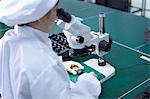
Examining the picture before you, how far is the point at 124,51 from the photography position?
189 centimetres

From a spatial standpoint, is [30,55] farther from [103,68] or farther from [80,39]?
[103,68]

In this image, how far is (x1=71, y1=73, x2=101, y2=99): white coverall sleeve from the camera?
1.25m

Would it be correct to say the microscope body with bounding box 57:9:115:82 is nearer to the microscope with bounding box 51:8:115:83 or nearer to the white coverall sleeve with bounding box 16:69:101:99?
the microscope with bounding box 51:8:115:83

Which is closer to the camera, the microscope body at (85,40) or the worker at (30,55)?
the worker at (30,55)

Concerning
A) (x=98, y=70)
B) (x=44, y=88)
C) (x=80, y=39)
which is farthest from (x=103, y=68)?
(x=44, y=88)

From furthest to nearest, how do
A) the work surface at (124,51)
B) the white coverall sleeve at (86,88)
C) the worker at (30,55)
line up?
the work surface at (124,51)
the white coverall sleeve at (86,88)
the worker at (30,55)

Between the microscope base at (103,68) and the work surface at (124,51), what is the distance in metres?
0.03

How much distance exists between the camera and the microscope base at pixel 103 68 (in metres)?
1.55

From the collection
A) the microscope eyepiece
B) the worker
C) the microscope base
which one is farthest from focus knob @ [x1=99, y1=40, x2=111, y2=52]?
the worker

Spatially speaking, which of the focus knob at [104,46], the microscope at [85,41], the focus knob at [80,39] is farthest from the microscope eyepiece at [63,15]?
the focus knob at [104,46]

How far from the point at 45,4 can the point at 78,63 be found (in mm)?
734

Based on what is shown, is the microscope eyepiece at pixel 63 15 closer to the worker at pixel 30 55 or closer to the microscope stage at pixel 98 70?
the worker at pixel 30 55

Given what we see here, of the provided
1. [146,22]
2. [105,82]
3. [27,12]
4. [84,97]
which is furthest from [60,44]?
[146,22]

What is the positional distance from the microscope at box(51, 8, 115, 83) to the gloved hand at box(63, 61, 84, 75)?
0.07 metres
